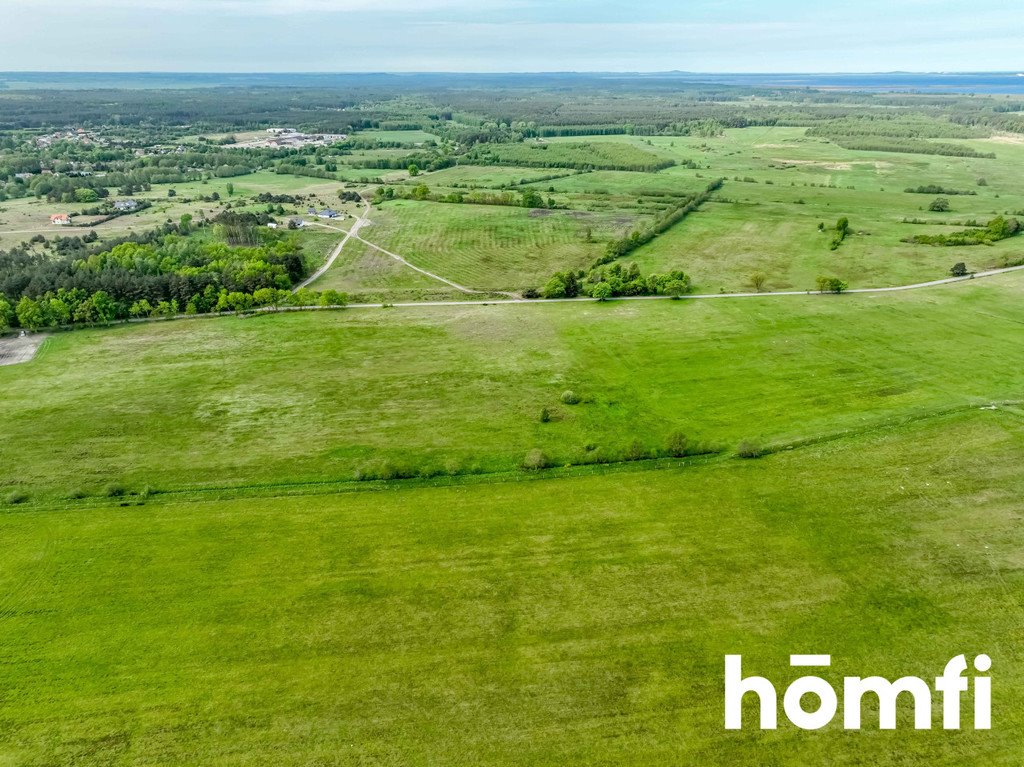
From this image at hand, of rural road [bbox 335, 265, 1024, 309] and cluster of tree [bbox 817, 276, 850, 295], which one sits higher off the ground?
cluster of tree [bbox 817, 276, 850, 295]

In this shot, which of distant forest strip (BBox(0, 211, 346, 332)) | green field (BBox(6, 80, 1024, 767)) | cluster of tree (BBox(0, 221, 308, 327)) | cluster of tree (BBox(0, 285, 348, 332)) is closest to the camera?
green field (BBox(6, 80, 1024, 767))

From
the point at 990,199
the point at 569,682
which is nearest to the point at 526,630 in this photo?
the point at 569,682

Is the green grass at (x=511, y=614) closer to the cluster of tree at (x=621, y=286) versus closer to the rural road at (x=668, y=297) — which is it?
the rural road at (x=668, y=297)

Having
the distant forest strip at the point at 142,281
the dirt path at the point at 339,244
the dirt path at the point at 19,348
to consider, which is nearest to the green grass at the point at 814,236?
the dirt path at the point at 339,244

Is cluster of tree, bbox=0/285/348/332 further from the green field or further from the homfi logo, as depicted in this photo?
the homfi logo

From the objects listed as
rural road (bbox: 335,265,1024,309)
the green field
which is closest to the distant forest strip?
the green field
